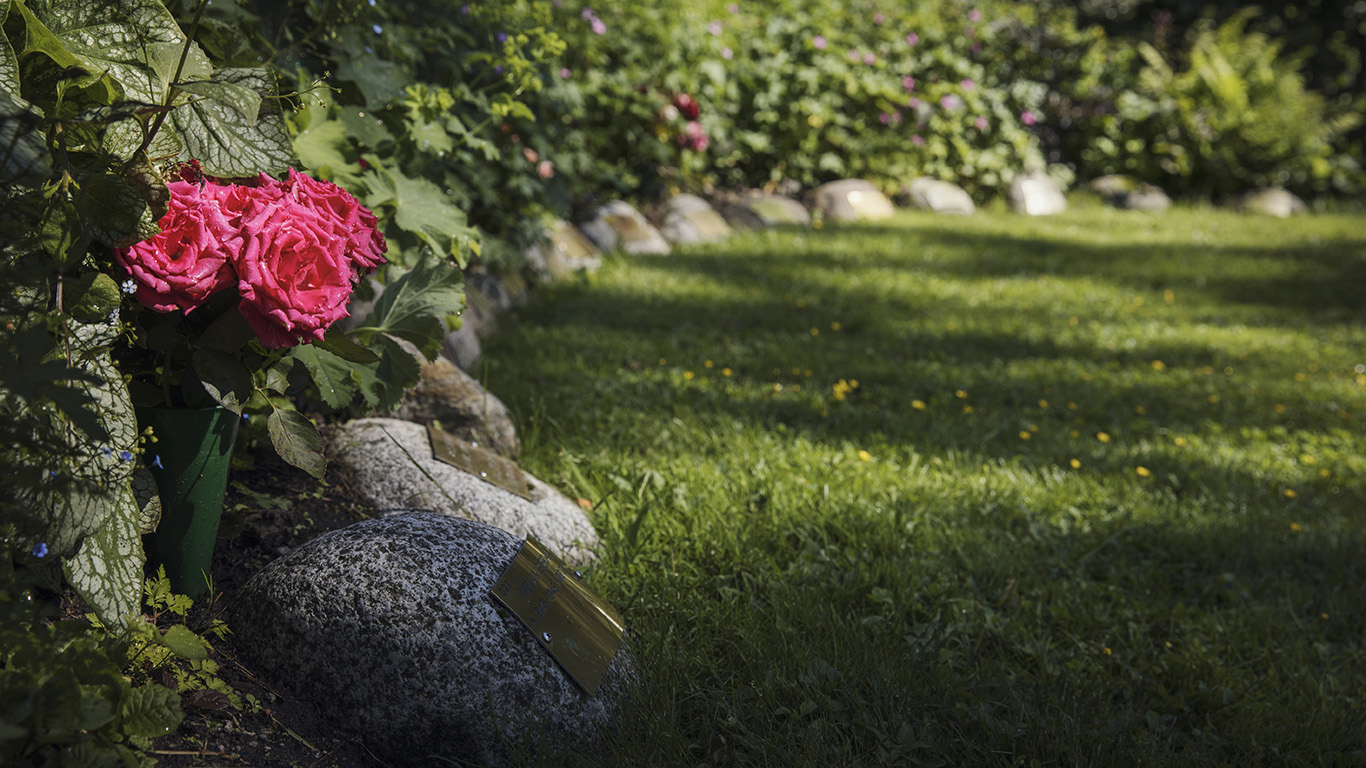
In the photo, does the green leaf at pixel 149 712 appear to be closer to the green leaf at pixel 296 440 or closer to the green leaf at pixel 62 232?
the green leaf at pixel 296 440

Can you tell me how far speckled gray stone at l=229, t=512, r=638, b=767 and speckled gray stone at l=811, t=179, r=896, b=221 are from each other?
5640 mm

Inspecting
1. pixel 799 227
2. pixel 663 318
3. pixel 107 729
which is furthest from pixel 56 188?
pixel 799 227

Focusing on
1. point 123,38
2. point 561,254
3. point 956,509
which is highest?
point 123,38

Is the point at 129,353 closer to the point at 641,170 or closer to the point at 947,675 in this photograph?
the point at 947,675

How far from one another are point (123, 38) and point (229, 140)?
26 centimetres

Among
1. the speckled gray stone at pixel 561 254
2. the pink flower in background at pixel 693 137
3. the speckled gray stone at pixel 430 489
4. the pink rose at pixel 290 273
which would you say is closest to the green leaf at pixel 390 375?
the speckled gray stone at pixel 430 489

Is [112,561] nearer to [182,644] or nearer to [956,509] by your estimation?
[182,644]

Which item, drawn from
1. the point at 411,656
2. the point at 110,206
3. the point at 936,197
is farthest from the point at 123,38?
the point at 936,197

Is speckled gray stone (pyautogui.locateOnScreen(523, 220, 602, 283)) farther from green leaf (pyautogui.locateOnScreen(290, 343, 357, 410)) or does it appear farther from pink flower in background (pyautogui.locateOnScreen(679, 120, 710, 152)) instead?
green leaf (pyautogui.locateOnScreen(290, 343, 357, 410))

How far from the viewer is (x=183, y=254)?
140 centimetres

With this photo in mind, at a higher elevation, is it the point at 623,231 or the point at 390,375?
the point at 390,375

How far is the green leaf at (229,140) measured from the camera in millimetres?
1393

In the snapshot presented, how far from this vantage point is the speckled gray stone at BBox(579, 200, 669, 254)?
5578 millimetres

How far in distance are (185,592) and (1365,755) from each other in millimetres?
2365
